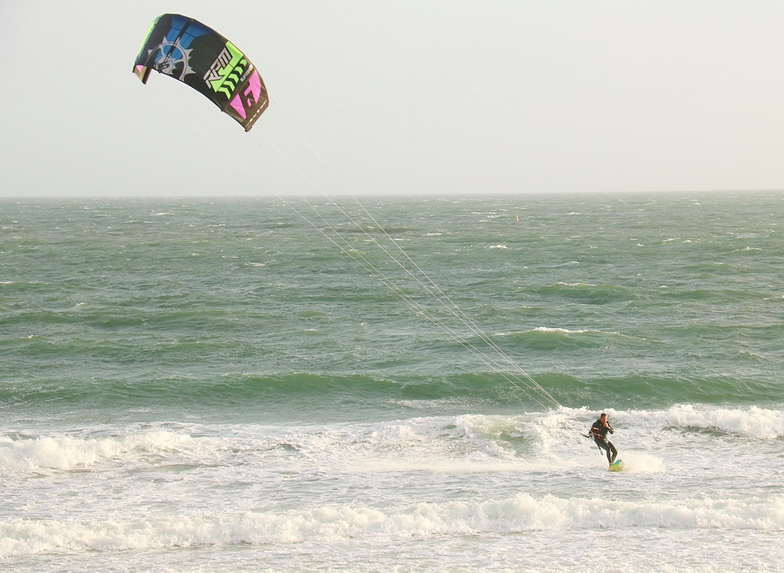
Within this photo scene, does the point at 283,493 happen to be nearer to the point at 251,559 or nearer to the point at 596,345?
the point at 251,559

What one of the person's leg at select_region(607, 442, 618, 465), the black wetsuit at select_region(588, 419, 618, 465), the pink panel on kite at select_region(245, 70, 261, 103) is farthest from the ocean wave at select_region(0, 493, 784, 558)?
the pink panel on kite at select_region(245, 70, 261, 103)

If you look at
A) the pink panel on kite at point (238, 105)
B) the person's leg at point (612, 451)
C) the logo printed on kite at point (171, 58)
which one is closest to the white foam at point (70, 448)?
the pink panel on kite at point (238, 105)

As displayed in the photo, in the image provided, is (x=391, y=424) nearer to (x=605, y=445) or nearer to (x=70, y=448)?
(x=605, y=445)

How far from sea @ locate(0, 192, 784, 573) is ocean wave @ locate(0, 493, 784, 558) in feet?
0.11

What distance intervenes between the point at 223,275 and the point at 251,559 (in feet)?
105

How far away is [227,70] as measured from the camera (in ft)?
42.3

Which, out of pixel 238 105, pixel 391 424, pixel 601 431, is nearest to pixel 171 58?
pixel 238 105

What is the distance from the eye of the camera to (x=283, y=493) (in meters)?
12.5

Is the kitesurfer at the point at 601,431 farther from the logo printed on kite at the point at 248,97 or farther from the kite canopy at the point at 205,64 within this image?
the logo printed on kite at the point at 248,97

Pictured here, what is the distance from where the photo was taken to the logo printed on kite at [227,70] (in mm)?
12782

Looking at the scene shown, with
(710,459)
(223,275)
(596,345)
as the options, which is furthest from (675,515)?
(223,275)

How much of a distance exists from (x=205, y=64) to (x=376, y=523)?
25.9ft

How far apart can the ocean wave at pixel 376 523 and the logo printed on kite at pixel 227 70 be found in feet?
22.9

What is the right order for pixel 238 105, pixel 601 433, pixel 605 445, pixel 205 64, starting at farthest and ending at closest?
pixel 238 105, pixel 605 445, pixel 601 433, pixel 205 64
